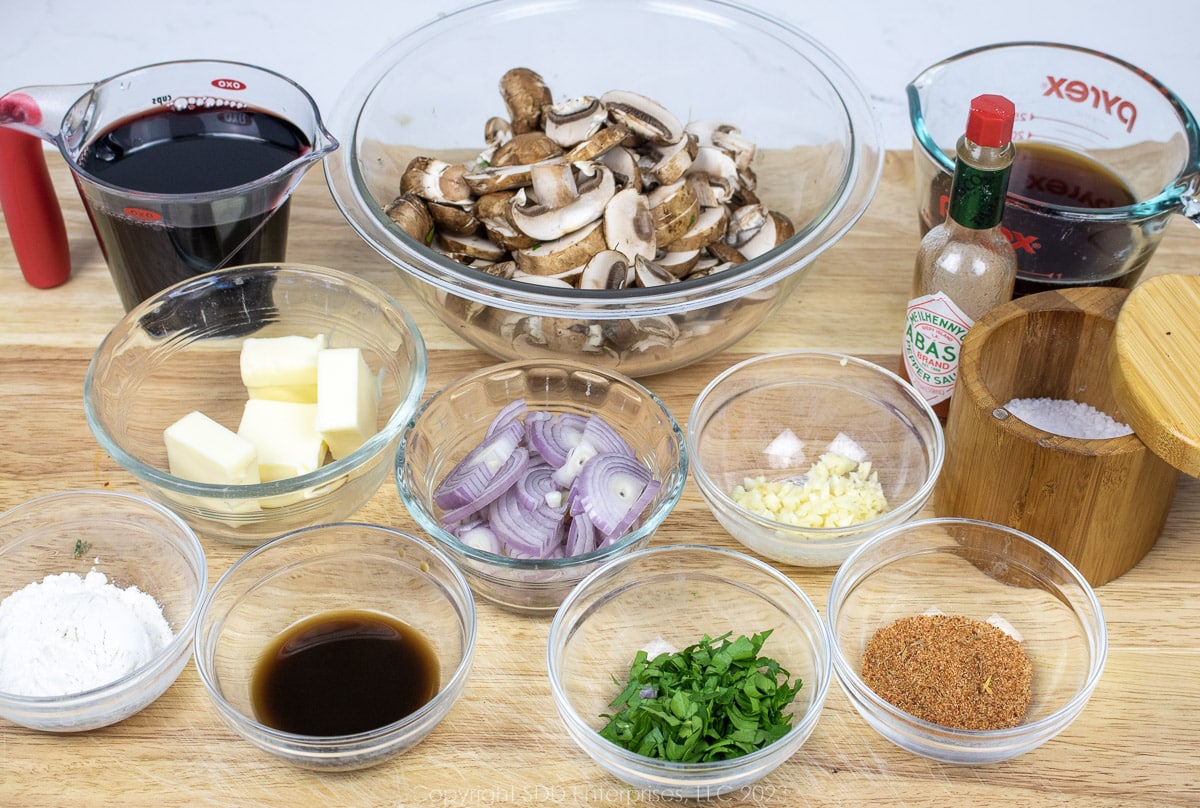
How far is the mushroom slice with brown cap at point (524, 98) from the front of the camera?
6.34ft

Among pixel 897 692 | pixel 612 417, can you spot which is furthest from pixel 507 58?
pixel 897 692

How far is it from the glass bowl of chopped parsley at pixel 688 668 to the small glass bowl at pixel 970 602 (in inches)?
2.8

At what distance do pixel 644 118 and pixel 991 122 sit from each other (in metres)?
0.58

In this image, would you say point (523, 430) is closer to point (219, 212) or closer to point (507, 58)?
point (219, 212)

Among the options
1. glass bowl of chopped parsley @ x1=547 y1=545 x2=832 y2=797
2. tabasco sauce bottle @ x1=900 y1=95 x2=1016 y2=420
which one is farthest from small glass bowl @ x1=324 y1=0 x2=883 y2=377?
glass bowl of chopped parsley @ x1=547 y1=545 x2=832 y2=797

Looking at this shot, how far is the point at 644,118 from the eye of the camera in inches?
73.4

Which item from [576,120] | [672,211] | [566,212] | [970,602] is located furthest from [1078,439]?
[576,120]

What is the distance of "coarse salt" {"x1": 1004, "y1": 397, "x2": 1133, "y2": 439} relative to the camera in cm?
159

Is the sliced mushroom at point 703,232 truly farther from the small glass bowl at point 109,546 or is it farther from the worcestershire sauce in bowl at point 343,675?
the small glass bowl at point 109,546

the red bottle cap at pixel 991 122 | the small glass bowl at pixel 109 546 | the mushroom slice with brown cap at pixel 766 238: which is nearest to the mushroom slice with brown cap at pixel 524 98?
the mushroom slice with brown cap at pixel 766 238

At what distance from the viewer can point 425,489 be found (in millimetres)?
1596

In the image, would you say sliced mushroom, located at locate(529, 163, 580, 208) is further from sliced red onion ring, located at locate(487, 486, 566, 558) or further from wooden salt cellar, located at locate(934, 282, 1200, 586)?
wooden salt cellar, located at locate(934, 282, 1200, 586)

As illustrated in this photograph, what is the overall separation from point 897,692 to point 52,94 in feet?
4.73

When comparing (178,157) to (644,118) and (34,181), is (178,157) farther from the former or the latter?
(644,118)
